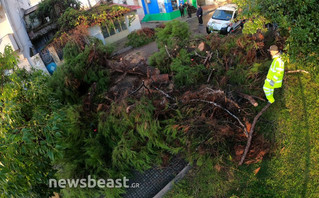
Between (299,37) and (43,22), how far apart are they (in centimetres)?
1610

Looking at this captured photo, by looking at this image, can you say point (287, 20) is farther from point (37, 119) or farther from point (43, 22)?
point (43, 22)

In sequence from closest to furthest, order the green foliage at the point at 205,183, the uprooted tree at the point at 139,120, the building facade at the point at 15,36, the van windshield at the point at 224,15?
1. the uprooted tree at the point at 139,120
2. the green foliage at the point at 205,183
3. the building facade at the point at 15,36
4. the van windshield at the point at 224,15

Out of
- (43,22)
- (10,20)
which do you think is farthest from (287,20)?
(43,22)

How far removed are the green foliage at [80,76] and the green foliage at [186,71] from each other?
2890 mm

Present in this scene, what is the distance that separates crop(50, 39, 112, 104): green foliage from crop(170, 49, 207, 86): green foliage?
2890 mm

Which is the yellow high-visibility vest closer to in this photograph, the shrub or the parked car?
the parked car

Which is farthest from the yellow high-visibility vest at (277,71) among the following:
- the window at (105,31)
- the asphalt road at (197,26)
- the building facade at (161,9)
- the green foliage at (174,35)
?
the building facade at (161,9)

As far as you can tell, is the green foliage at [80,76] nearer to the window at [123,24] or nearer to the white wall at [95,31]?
the white wall at [95,31]

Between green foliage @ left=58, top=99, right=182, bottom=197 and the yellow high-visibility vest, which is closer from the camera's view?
green foliage @ left=58, top=99, right=182, bottom=197

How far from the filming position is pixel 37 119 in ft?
11.0

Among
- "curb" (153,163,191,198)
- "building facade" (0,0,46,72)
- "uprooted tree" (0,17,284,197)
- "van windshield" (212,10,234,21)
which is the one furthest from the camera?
"van windshield" (212,10,234,21)

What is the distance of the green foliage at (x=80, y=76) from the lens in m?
7.62

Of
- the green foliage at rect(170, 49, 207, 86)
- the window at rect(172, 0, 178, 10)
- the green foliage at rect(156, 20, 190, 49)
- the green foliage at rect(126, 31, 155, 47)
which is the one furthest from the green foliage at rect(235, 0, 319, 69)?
the window at rect(172, 0, 178, 10)

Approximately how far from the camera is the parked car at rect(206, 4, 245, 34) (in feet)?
40.5
